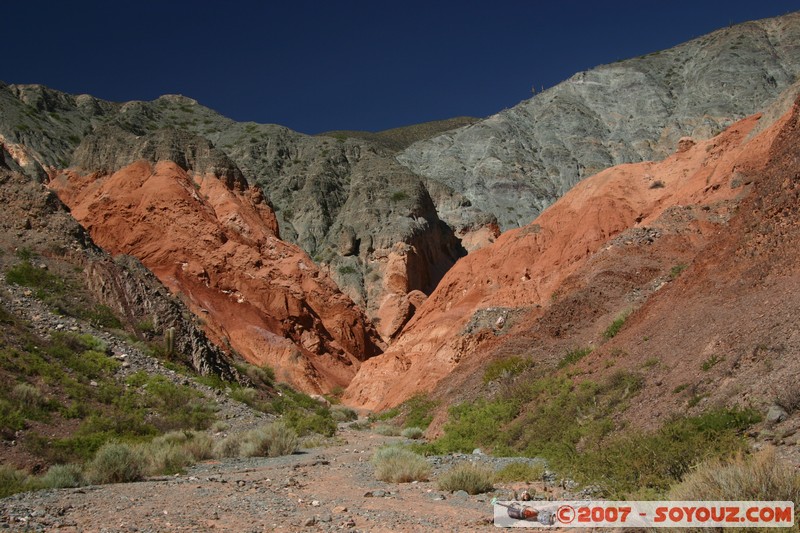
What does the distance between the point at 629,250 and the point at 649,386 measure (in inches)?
696

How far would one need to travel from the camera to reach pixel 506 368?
23328 mm

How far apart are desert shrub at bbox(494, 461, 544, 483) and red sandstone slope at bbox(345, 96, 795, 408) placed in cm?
1166

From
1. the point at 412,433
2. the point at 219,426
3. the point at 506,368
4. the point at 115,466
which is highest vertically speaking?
the point at 506,368

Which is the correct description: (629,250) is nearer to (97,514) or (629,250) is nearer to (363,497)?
(363,497)

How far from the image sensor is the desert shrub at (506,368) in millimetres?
22766

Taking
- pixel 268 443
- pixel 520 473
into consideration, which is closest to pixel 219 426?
pixel 268 443

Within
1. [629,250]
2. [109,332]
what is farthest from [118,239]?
[629,250]

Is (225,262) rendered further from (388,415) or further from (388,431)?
(388,431)

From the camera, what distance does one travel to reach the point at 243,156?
3383 inches

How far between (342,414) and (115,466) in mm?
21652

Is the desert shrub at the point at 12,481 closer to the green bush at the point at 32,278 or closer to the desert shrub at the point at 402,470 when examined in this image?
the desert shrub at the point at 402,470

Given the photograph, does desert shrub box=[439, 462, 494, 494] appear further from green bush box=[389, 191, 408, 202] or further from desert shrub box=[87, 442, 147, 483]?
green bush box=[389, 191, 408, 202]

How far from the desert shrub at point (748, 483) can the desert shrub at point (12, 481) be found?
976 cm

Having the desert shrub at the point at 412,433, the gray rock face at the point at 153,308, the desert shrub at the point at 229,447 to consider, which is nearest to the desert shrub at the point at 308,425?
the desert shrub at the point at 412,433
